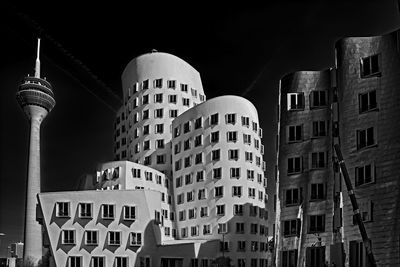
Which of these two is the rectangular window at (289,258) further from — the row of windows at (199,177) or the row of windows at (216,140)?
the row of windows at (216,140)

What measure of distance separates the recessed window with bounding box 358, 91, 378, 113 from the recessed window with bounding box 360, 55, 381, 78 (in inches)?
52.1

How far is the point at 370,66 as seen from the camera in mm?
42094

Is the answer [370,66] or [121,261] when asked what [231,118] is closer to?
[121,261]

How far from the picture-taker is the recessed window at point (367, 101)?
4097cm

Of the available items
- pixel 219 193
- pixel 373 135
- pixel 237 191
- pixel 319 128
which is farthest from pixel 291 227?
pixel 219 193

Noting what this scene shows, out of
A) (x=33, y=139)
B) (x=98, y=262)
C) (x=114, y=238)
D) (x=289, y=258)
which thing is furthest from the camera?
(x=33, y=139)

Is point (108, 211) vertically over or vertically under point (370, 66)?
under

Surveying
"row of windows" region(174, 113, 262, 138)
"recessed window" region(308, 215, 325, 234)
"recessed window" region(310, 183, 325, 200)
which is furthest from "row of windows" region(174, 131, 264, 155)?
"recessed window" region(308, 215, 325, 234)

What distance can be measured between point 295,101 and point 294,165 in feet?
17.1

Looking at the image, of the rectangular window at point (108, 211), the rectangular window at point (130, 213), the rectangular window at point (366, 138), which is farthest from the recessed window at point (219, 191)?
the rectangular window at point (366, 138)

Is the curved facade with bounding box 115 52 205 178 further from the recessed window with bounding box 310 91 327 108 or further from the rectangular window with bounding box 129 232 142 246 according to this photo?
the recessed window with bounding box 310 91 327 108

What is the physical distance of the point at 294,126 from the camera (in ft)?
164

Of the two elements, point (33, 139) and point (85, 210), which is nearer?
point (85, 210)

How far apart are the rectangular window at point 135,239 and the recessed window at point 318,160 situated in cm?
3371
